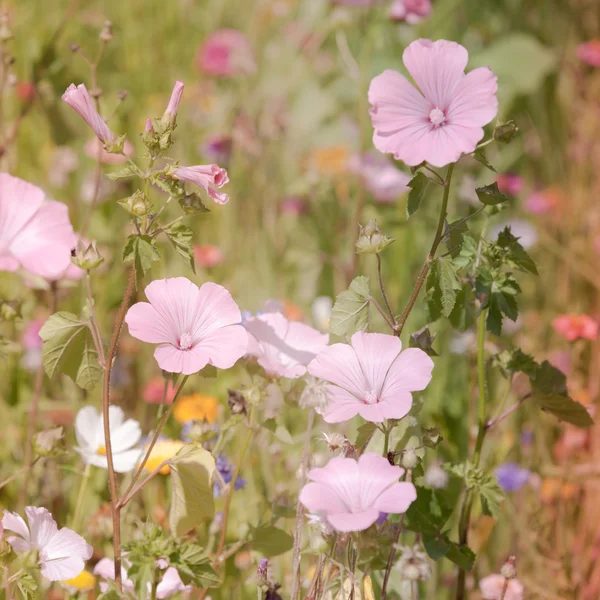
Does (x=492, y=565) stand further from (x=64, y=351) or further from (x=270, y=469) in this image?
(x=64, y=351)

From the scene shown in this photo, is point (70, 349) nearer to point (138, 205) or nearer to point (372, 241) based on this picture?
point (138, 205)

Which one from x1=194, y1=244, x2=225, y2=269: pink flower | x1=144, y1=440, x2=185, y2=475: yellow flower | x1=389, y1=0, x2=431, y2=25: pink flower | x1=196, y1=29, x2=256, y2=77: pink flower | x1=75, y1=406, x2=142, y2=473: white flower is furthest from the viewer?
x1=196, y1=29, x2=256, y2=77: pink flower

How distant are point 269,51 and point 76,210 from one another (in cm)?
110

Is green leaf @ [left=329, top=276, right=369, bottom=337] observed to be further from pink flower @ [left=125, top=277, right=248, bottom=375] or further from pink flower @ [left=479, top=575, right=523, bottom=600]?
pink flower @ [left=479, top=575, right=523, bottom=600]

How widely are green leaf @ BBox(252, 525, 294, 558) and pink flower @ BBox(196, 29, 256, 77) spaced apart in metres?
1.58

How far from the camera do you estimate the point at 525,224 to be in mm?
1945

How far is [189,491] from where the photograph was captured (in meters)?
0.72

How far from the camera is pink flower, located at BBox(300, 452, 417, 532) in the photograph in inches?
24.6

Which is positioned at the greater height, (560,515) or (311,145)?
(311,145)

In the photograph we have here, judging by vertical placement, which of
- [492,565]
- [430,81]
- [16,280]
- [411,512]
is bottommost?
[492,565]

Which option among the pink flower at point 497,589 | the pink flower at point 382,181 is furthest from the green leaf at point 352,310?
the pink flower at point 382,181

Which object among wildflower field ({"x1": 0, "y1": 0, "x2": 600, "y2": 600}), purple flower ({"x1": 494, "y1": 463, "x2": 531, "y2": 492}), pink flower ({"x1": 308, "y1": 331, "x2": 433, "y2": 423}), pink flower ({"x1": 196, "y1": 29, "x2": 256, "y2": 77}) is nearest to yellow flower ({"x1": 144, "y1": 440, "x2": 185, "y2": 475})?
wildflower field ({"x1": 0, "y1": 0, "x2": 600, "y2": 600})

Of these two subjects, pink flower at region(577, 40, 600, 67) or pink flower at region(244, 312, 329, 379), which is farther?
pink flower at region(577, 40, 600, 67)

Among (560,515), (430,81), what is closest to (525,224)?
(560,515)
